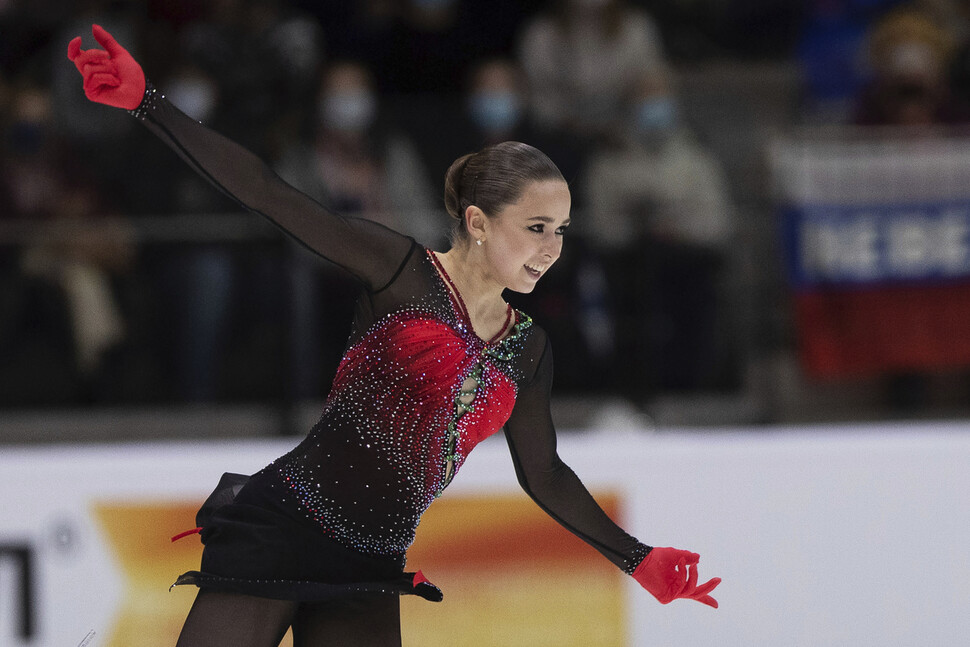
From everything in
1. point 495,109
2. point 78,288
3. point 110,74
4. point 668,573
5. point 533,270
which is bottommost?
point 668,573

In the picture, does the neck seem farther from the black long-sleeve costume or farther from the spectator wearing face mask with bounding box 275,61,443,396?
the spectator wearing face mask with bounding box 275,61,443,396

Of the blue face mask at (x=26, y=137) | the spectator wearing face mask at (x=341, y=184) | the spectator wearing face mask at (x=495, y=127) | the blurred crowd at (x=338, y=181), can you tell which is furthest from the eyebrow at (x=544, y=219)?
the blue face mask at (x=26, y=137)

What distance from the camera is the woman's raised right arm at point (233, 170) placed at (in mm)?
2152

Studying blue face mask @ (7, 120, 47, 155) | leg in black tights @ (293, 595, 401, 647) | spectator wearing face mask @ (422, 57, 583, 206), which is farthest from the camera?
blue face mask @ (7, 120, 47, 155)

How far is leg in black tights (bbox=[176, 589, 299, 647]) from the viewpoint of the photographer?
2295 mm

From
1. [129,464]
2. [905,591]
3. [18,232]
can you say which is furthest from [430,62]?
[905,591]

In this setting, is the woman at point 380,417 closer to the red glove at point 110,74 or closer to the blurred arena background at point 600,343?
the red glove at point 110,74

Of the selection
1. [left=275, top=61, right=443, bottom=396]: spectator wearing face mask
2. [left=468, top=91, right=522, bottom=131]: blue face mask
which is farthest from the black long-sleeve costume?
[left=468, top=91, right=522, bottom=131]: blue face mask

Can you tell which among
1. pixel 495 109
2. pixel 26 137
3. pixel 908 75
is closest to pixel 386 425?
pixel 495 109

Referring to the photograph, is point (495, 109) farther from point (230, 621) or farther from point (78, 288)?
point (230, 621)

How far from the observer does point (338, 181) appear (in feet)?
15.6

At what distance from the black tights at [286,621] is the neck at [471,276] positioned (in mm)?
601

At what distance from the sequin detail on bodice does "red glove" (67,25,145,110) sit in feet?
1.99

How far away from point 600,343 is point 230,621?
2405 millimetres
